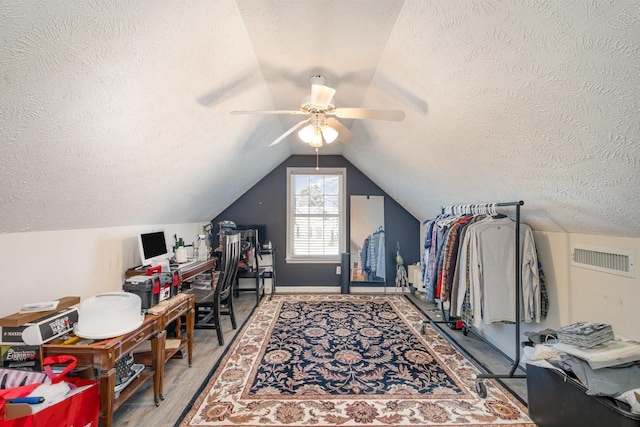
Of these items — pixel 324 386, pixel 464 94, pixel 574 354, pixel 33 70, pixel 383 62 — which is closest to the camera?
pixel 33 70

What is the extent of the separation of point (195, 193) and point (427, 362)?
2989 mm

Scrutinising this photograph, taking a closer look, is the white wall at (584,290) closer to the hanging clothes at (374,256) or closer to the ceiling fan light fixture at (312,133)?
the ceiling fan light fixture at (312,133)

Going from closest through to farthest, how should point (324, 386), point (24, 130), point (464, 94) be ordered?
point (24, 130)
point (464, 94)
point (324, 386)

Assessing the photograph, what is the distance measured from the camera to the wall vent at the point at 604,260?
172 centimetres

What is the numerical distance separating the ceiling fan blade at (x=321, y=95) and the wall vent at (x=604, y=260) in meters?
2.04

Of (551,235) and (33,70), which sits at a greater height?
(33,70)

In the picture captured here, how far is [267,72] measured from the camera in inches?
88.7

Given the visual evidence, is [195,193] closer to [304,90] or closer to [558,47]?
[304,90]

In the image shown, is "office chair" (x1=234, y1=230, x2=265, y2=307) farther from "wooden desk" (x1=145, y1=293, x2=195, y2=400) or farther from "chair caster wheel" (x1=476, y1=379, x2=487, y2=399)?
"chair caster wheel" (x1=476, y1=379, x2=487, y2=399)

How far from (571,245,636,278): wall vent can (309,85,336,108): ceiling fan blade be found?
2.04m

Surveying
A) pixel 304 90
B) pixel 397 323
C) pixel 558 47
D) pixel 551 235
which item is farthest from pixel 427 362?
pixel 304 90

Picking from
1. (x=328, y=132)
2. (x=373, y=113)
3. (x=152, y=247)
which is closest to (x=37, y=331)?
(x=152, y=247)

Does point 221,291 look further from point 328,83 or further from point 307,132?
point 328,83

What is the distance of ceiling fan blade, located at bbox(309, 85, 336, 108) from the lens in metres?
1.73
